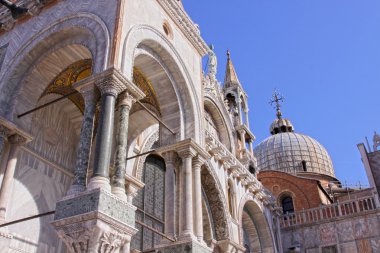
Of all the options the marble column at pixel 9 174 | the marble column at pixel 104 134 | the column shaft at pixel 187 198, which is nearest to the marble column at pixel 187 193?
the column shaft at pixel 187 198

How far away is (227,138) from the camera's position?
17.4 m

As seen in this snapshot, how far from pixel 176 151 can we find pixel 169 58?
225cm

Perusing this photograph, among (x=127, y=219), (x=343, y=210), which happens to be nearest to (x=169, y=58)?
(x=127, y=219)

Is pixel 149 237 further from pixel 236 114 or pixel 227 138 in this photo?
pixel 236 114

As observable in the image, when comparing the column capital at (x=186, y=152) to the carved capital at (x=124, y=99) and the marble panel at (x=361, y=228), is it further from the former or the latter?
the marble panel at (x=361, y=228)

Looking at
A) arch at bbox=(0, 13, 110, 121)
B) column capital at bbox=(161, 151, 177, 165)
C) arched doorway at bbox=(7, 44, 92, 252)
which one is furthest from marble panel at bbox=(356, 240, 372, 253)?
arch at bbox=(0, 13, 110, 121)

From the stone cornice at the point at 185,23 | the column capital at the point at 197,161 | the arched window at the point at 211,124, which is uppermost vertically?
the arched window at the point at 211,124

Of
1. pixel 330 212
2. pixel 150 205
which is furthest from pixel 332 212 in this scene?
pixel 150 205

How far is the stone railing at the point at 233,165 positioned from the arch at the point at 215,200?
665mm

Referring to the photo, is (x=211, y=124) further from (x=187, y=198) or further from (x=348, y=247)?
(x=348, y=247)

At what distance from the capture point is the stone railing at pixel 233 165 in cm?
1388

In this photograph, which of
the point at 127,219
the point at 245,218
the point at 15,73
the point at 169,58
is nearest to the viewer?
the point at 127,219

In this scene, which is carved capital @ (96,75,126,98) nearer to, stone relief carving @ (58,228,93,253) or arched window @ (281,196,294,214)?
stone relief carving @ (58,228,93,253)

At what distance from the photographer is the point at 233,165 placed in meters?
15.2
